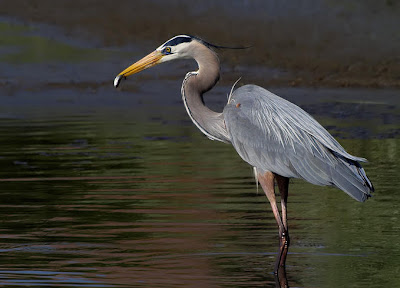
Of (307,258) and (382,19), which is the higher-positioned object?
(382,19)

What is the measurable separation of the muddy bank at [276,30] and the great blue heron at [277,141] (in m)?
13.4

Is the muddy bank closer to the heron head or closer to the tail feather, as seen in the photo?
the heron head

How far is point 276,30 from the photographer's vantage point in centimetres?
2459

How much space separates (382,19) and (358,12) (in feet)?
2.18

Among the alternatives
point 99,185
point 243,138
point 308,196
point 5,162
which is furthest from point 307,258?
point 5,162

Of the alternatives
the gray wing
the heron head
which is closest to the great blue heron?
the gray wing

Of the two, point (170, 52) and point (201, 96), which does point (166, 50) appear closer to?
point (170, 52)

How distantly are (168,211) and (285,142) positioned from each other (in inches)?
67.1

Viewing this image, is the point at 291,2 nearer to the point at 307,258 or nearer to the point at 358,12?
the point at 358,12

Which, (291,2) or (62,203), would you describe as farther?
(291,2)

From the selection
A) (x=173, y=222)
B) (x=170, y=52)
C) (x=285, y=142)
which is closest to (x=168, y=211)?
(x=173, y=222)

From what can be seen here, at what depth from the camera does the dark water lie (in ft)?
25.4

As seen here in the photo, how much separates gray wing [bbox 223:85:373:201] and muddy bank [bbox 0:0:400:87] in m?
13.7

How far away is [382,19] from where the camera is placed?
24.3m
